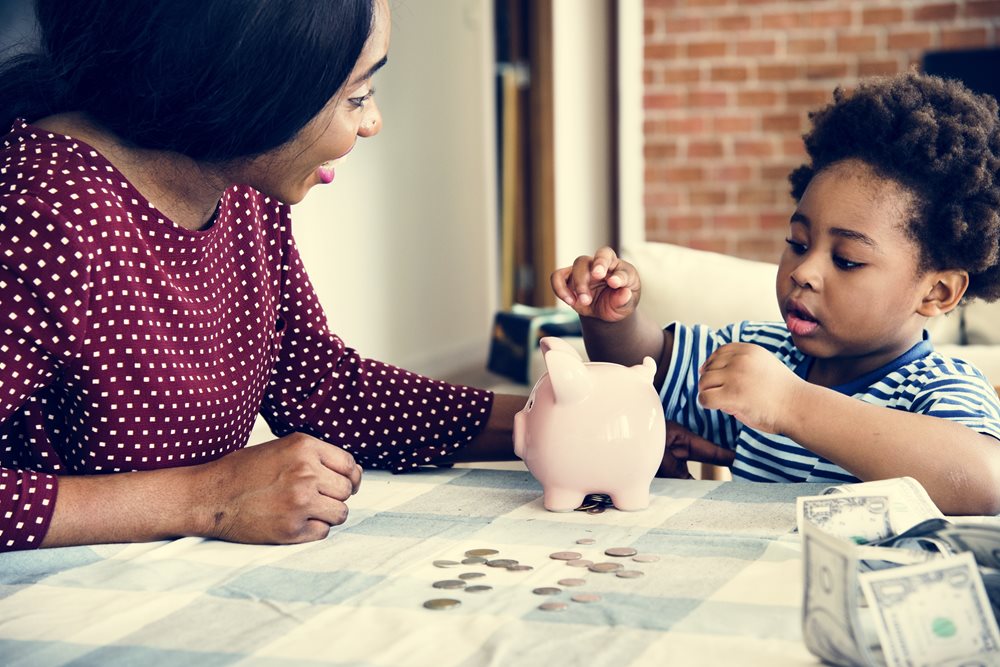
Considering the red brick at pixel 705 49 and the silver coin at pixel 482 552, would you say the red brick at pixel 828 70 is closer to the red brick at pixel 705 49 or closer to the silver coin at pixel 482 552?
the red brick at pixel 705 49

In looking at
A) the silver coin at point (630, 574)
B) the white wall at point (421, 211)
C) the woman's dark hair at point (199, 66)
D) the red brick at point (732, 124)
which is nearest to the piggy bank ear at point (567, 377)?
the silver coin at point (630, 574)

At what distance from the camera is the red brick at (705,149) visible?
482 centimetres

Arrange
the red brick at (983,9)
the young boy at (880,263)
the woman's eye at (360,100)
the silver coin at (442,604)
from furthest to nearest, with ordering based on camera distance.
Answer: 1. the red brick at (983,9)
2. the young boy at (880,263)
3. the woman's eye at (360,100)
4. the silver coin at (442,604)

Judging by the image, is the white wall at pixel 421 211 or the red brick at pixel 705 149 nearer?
the white wall at pixel 421 211

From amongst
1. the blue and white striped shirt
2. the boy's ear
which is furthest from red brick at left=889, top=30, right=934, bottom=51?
the boy's ear

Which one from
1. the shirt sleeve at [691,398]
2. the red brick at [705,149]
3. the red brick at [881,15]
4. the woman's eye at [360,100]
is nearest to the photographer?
the woman's eye at [360,100]

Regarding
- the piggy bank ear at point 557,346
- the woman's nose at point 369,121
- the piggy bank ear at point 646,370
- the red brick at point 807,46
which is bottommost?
the piggy bank ear at point 646,370

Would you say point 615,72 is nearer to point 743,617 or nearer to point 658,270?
point 658,270

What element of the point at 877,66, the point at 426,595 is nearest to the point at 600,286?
the point at 426,595

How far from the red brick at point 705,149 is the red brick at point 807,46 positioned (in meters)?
0.48

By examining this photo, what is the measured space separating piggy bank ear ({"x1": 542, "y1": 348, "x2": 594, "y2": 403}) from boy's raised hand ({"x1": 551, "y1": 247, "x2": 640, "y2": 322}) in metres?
0.25

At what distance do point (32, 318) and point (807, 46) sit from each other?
14.1 feet

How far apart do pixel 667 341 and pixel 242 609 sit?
0.81m

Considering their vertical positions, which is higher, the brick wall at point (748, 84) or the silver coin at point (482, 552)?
the brick wall at point (748, 84)
